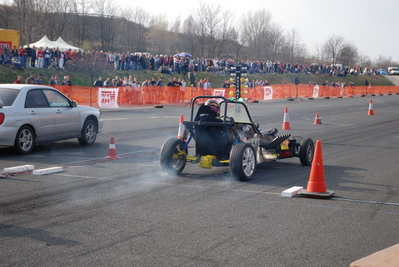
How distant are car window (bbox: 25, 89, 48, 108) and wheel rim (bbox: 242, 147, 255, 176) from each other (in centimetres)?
567

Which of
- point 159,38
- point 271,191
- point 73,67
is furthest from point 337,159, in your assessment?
point 159,38

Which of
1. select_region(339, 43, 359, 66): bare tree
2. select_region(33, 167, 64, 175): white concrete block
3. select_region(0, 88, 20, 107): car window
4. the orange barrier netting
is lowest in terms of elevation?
select_region(33, 167, 64, 175): white concrete block

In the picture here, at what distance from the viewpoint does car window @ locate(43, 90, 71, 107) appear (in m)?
12.8

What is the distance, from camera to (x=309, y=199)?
25.7 ft

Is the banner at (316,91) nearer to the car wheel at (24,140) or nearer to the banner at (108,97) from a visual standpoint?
the banner at (108,97)

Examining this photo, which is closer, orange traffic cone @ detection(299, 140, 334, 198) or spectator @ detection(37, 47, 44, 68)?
orange traffic cone @ detection(299, 140, 334, 198)

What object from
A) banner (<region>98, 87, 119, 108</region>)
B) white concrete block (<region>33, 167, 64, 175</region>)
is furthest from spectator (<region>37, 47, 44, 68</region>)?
white concrete block (<region>33, 167, 64, 175</region>)

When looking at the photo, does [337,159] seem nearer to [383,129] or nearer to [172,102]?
[383,129]

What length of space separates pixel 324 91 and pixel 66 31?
102 feet

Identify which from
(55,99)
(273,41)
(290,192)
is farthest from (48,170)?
(273,41)

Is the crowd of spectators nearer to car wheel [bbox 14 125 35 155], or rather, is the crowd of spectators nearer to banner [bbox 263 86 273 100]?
banner [bbox 263 86 273 100]

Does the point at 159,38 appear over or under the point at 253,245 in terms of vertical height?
over

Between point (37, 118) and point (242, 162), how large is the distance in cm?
Result: 561

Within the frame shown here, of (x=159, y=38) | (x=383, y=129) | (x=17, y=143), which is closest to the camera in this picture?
(x=17, y=143)
